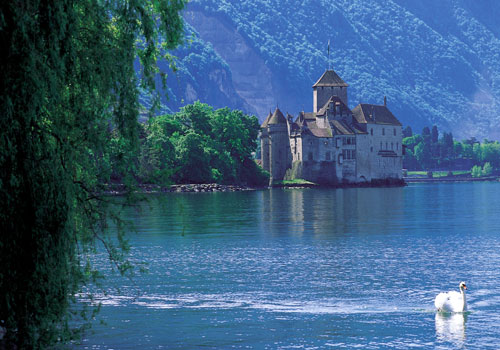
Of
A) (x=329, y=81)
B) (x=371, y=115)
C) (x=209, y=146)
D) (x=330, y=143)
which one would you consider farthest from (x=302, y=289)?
(x=329, y=81)

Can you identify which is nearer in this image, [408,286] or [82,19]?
[82,19]

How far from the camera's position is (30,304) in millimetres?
18672

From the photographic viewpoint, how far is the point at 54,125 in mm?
19641

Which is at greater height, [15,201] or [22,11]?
[22,11]

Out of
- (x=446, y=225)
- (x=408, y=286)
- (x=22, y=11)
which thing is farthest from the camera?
(x=446, y=225)

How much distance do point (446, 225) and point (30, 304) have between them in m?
50.2

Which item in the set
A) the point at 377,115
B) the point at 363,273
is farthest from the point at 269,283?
the point at 377,115

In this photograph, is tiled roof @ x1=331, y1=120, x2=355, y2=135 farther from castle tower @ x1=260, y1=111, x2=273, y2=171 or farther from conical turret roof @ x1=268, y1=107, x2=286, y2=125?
castle tower @ x1=260, y1=111, x2=273, y2=171

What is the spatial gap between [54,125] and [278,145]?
527 ft

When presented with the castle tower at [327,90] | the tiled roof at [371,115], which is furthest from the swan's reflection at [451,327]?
the castle tower at [327,90]

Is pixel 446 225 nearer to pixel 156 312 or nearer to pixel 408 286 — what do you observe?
pixel 408 286

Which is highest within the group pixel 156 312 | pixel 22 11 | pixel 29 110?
pixel 22 11

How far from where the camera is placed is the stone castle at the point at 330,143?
17800cm

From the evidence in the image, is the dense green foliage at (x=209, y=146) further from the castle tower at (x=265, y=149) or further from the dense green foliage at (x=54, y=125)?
the dense green foliage at (x=54, y=125)
